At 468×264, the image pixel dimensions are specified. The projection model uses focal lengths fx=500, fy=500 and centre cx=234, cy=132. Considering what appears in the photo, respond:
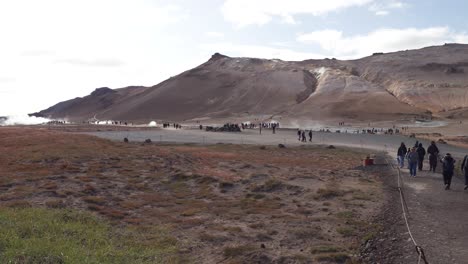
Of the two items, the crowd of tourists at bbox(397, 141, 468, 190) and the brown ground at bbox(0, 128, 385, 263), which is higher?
the crowd of tourists at bbox(397, 141, 468, 190)

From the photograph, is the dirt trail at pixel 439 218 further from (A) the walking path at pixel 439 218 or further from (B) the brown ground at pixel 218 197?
(B) the brown ground at pixel 218 197

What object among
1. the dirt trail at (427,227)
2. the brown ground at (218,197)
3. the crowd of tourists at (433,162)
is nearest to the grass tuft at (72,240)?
the brown ground at (218,197)

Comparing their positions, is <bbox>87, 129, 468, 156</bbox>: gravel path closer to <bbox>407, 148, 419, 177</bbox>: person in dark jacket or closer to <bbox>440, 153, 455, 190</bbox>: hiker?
<bbox>407, 148, 419, 177</bbox>: person in dark jacket

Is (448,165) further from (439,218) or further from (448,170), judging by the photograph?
(439,218)

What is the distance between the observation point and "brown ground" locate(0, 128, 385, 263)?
1691 centimetres

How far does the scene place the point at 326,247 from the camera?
624 inches

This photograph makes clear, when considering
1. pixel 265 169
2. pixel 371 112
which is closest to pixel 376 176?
pixel 265 169

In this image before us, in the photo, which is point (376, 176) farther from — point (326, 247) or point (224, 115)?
point (224, 115)

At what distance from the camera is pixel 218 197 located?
26266 mm

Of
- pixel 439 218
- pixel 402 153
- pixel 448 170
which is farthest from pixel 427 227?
pixel 402 153

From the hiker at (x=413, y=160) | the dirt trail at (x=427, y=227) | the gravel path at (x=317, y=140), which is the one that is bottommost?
the dirt trail at (x=427, y=227)

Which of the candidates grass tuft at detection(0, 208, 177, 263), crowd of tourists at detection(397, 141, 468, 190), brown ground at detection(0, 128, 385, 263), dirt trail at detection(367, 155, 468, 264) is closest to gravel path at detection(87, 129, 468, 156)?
crowd of tourists at detection(397, 141, 468, 190)

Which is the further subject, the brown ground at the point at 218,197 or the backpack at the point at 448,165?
the backpack at the point at 448,165

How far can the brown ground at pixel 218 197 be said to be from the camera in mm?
16906
